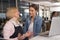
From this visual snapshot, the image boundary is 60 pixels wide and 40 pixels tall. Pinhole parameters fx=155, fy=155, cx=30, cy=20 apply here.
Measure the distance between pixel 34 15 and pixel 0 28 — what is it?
0.99 feet

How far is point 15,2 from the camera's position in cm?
128

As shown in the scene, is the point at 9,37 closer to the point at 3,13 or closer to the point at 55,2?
the point at 3,13

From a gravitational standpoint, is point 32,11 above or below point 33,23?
above

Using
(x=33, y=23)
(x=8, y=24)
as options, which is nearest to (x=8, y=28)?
(x=8, y=24)

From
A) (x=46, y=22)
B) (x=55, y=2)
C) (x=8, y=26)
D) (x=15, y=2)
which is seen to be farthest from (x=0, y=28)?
(x=55, y=2)

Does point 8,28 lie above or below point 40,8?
below

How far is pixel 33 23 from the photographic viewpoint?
1.32 metres

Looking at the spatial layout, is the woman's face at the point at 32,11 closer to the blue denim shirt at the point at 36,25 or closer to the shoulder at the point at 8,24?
the blue denim shirt at the point at 36,25

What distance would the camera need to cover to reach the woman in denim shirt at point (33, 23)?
1.30 metres

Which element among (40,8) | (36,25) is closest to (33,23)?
(36,25)

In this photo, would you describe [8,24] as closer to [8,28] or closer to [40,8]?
[8,28]

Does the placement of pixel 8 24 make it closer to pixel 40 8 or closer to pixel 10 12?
pixel 10 12

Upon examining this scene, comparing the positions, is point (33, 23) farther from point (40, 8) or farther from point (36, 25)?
point (40, 8)

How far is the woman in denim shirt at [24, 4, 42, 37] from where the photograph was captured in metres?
1.30
